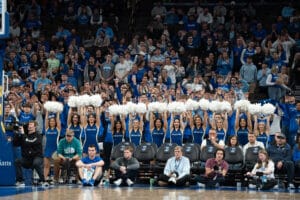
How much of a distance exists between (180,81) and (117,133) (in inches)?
171

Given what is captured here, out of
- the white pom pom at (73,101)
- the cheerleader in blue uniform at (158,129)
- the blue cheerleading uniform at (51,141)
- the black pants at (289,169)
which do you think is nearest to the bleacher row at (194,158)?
the black pants at (289,169)

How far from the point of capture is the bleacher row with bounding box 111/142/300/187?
924 inches

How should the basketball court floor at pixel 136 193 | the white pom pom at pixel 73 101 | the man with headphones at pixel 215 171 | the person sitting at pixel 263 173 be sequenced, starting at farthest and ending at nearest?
the white pom pom at pixel 73 101 → the man with headphones at pixel 215 171 → the person sitting at pixel 263 173 → the basketball court floor at pixel 136 193

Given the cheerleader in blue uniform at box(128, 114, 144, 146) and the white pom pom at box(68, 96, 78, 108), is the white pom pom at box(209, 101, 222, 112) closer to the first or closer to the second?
the cheerleader in blue uniform at box(128, 114, 144, 146)

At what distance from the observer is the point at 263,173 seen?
891 inches

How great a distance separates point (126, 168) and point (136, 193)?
98.6 inches

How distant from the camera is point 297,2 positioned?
1284 inches

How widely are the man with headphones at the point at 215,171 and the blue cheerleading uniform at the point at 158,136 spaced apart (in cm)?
211

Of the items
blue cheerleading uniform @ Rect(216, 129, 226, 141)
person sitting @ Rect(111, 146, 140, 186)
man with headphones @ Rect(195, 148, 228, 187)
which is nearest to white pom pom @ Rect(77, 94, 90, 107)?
person sitting @ Rect(111, 146, 140, 186)

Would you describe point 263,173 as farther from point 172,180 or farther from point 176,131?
point 176,131

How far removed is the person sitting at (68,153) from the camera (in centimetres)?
2411

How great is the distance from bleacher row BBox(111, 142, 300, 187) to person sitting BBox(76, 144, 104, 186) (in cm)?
94

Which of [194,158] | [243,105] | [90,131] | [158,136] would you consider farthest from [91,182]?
[243,105]

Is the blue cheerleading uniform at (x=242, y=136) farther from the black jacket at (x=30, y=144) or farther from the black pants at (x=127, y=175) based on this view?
the black jacket at (x=30, y=144)
